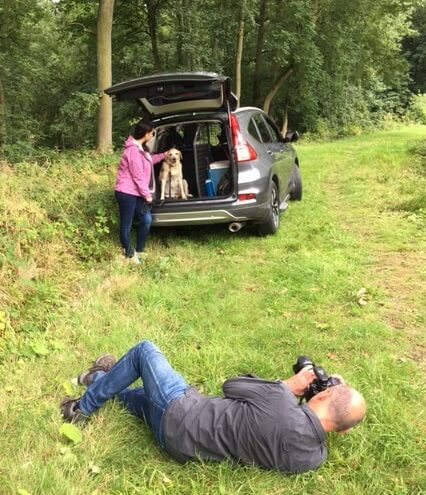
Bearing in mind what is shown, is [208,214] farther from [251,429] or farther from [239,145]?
[251,429]

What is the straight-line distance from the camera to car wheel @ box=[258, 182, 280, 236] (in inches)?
282

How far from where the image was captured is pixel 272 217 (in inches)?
286

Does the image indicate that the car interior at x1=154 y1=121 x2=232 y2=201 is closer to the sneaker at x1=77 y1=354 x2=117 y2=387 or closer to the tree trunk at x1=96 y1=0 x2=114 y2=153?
the tree trunk at x1=96 y1=0 x2=114 y2=153

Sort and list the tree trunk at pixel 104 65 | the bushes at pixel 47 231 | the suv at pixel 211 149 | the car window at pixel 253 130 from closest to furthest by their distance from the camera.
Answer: the bushes at pixel 47 231, the suv at pixel 211 149, the car window at pixel 253 130, the tree trunk at pixel 104 65

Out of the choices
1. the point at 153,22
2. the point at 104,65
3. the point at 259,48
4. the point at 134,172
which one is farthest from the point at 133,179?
the point at 259,48

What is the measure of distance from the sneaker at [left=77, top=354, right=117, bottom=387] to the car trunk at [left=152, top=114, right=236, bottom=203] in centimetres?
345

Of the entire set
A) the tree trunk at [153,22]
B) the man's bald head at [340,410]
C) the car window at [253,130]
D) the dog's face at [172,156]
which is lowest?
the man's bald head at [340,410]

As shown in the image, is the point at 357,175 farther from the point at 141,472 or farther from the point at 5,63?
the point at 5,63

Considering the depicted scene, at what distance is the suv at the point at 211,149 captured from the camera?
6152mm

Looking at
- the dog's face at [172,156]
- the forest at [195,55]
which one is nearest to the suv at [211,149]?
the dog's face at [172,156]

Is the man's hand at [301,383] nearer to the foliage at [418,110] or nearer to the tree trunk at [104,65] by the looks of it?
the tree trunk at [104,65]

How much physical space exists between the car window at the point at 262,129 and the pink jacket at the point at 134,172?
1987mm

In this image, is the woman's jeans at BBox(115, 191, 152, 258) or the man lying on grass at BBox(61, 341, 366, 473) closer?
the man lying on grass at BBox(61, 341, 366, 473)

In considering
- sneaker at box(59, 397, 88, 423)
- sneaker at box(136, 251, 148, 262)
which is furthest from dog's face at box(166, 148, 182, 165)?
sneaker at box(59, 397, 88, 423)
